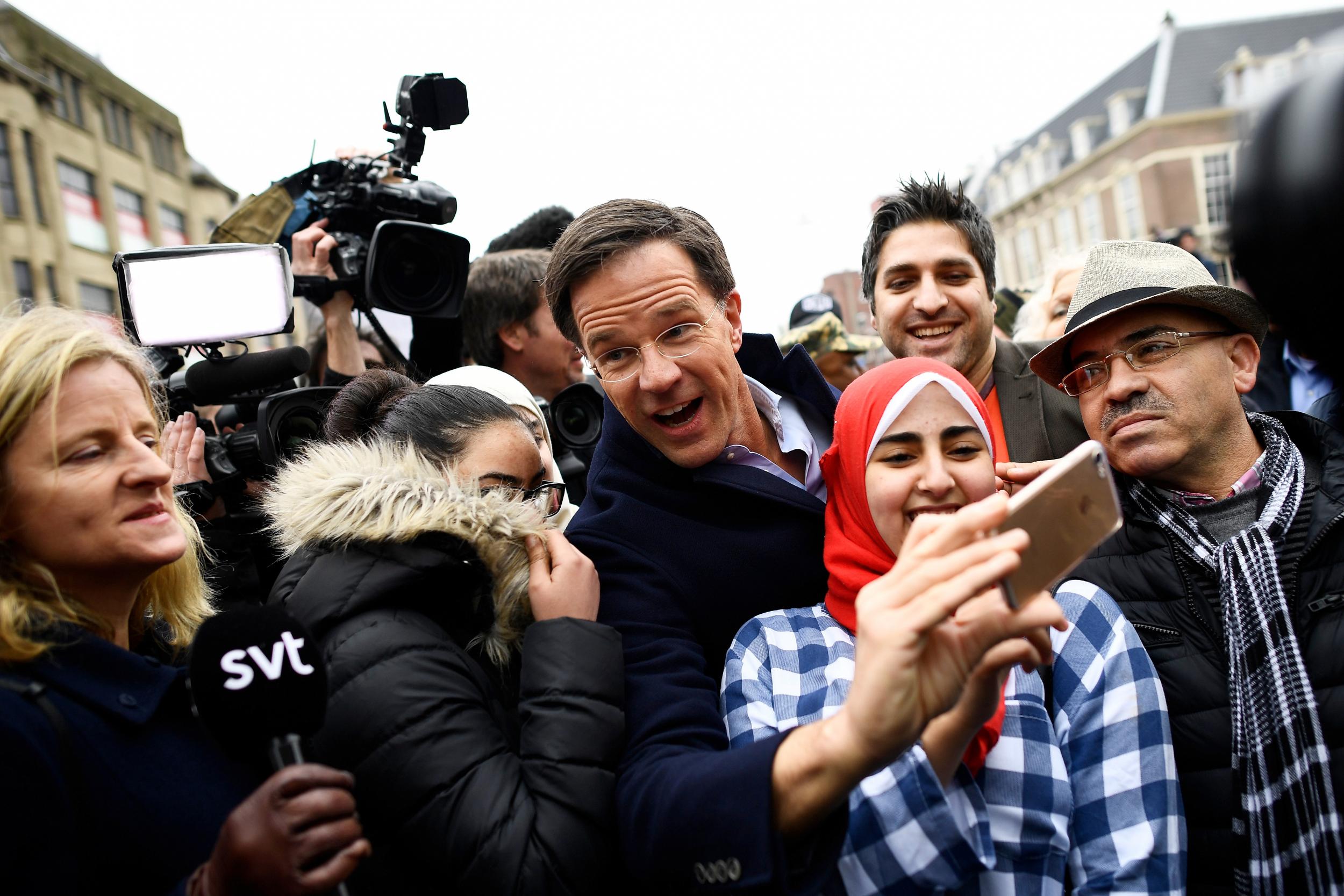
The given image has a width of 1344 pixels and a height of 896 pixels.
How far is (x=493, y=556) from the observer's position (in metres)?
1.94

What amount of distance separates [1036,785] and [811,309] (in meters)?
4.92

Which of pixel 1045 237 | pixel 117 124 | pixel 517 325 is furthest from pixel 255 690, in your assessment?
pixel 1045 237

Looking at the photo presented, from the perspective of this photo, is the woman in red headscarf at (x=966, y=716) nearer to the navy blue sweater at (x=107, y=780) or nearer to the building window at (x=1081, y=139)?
the navy blue sweater at (x=107, y=780)

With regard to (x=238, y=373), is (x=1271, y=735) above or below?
below

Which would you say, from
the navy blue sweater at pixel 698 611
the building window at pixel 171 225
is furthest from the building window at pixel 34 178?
the navy blue sweater at pixel 698 611

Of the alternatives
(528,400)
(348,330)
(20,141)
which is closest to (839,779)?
(528,400)

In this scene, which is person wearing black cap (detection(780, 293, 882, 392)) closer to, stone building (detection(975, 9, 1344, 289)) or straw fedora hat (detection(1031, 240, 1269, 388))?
straw fedora hat (detection(1031, 240, 1269, 388))

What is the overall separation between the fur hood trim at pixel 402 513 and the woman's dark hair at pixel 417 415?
10 centimetres

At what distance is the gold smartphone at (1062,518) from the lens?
1288mm

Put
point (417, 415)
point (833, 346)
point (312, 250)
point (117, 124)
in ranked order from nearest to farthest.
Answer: point (417, 415) < point (312, 250) < point (833, 346) < point (117, 124)

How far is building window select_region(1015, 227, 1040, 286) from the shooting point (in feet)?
159

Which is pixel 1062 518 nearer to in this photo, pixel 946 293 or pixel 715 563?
pixel 715 563

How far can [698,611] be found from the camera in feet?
6.79

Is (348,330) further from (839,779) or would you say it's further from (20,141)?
(20,141)
